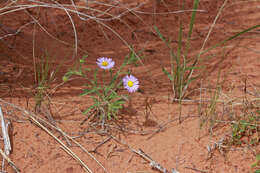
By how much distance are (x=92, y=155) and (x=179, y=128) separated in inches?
17.6

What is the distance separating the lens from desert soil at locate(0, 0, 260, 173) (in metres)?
1.31

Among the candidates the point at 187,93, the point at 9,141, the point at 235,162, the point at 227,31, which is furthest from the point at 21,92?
the point at 227,31

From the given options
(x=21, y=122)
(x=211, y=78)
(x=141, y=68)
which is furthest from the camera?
(x=141, y=68)

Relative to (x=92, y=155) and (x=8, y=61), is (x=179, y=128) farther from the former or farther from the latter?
(x=8, y=61)

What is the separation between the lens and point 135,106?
5.32 feet

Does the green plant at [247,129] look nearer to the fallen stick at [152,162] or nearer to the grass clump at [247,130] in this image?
the grass clump at [247,130]

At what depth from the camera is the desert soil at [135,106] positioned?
1.31 metres

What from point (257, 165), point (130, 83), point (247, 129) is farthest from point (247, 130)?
point (130, 83)

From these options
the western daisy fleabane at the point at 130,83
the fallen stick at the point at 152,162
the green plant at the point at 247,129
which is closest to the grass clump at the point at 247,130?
the green plant at the point at 247,129

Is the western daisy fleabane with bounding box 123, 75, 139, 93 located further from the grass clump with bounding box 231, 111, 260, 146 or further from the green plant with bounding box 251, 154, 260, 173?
the green plant with bounding box 251, 154, 260, 173

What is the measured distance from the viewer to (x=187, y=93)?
1741mm

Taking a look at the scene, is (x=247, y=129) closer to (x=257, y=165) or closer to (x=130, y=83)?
(x=257, y=165)

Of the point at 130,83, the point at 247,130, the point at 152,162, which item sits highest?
the point at 130,83

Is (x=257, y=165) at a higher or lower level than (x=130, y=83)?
lower
